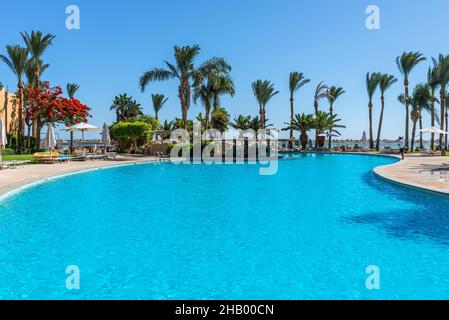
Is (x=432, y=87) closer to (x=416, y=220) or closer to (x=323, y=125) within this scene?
(x=323, y=125)

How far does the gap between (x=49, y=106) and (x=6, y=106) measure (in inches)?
268

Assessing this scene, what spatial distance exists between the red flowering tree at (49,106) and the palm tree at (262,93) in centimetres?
2777

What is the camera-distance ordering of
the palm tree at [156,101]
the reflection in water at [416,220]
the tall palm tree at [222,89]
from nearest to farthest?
the reflection in water at [416,220] < the tall palm tree at [222,89] < the palm tree at [156,101]

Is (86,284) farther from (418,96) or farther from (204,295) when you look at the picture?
(418,96)

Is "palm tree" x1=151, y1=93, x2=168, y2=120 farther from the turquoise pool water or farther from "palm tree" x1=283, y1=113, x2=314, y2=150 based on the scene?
the turquoise pool water

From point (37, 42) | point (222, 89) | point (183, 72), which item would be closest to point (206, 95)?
point (222, 89)

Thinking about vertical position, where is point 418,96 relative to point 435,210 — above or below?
above

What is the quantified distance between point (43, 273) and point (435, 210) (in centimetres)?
956

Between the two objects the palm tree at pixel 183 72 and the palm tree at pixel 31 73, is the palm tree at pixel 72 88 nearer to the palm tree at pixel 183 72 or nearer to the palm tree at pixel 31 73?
the palm tree at pixel 31 73

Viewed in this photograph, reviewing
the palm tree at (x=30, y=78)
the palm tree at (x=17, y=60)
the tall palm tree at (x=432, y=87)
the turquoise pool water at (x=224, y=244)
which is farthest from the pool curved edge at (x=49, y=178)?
the tall palm tree at (x=432, y=87)

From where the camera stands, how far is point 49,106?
29.3 metres

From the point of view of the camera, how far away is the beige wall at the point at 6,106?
32062 millimetres

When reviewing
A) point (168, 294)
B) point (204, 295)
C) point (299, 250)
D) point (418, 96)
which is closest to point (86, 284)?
point (168, 294)

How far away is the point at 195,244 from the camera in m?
6.80
